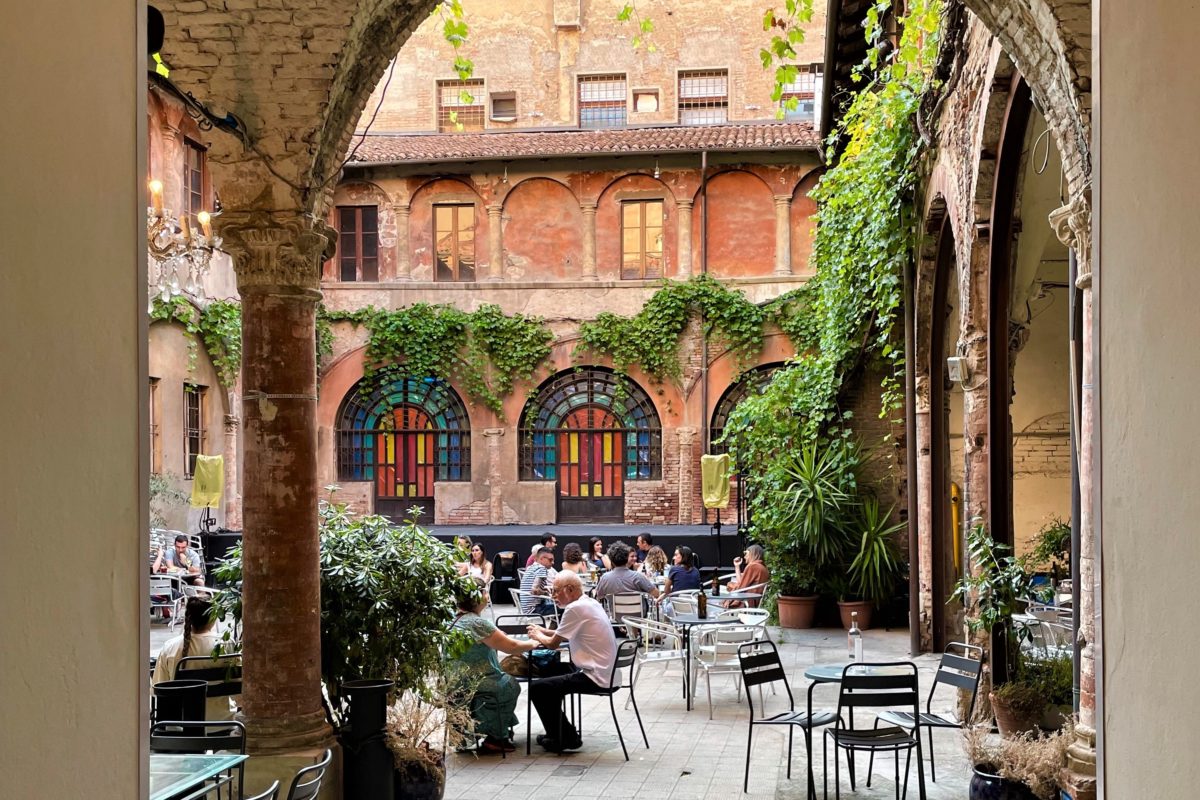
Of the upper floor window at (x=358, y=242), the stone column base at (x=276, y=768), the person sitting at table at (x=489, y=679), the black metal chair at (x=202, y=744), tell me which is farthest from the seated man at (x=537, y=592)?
the upper floor window at (x=358, y=242)

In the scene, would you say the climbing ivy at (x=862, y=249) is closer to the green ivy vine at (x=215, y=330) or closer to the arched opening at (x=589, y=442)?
the arched opening at (x=589, y=442)

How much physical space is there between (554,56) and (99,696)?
973 inches

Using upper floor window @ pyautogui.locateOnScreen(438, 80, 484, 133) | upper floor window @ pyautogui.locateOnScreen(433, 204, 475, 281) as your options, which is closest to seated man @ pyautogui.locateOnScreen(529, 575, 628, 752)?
upper floor window @ pyautogui.locateOnScreen(433, 204, 475, 281)

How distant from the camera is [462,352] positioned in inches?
896

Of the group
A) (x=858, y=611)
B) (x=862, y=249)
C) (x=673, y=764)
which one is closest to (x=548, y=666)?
(x=673, y=764)

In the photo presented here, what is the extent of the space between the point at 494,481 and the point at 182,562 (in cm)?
801

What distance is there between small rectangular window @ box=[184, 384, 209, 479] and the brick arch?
15838 mm

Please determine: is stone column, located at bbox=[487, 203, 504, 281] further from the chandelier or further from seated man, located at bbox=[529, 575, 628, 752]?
seated man, located at bbox=[529, 575, 628, 752]

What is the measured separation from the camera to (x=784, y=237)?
2266 cm

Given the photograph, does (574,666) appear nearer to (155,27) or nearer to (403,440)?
(155,27)

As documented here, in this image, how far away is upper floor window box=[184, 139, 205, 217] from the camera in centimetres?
1997

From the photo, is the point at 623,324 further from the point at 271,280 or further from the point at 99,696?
the point at 99,696

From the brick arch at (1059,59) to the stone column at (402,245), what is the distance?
58.1 feet

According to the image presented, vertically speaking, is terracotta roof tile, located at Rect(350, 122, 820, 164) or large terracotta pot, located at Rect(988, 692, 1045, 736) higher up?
terracotta roof tile, located at Rect(350, 122, 820, 164)
